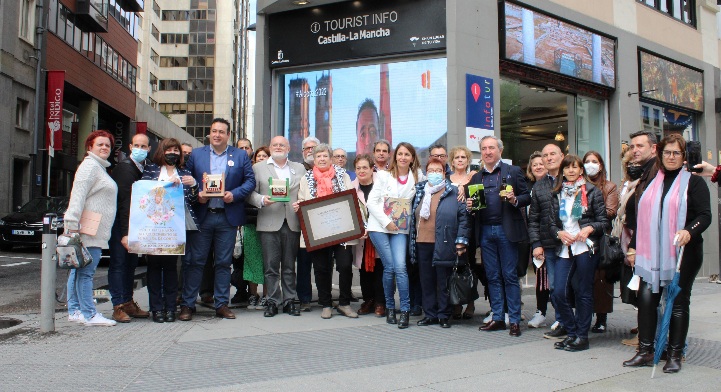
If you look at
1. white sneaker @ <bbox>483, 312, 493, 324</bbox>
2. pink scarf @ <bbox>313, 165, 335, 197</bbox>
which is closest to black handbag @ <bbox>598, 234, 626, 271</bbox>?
white sneaker @ <bbox>483, 312, 493, 324</bbox>

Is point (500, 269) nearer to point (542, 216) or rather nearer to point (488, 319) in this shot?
point (488, 319)

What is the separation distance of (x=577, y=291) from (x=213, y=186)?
3888mm

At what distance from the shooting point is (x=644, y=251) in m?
5.33

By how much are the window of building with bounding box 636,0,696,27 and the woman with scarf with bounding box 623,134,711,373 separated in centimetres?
1384

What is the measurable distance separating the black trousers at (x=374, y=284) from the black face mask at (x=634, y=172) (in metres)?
2.96

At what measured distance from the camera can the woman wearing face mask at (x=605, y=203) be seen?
669 cm

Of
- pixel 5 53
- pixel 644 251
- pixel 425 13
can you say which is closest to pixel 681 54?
pixel 425 13

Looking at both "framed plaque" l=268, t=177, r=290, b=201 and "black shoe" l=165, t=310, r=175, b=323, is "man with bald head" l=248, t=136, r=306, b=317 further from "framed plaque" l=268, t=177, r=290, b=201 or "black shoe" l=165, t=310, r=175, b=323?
"black shoe" l=165, t=310, r=175, b=323

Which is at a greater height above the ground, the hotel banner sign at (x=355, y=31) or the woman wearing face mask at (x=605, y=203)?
the hotel banner sign at (x=355, y=31)

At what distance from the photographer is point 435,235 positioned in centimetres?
706

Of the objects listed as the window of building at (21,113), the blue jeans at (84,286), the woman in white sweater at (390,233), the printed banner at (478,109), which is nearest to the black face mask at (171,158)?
the blue jeans at (84,286)

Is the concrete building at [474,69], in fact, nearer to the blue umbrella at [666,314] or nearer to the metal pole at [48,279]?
the blue umbrella at [666,314]

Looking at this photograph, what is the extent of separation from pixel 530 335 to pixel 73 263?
4632mm

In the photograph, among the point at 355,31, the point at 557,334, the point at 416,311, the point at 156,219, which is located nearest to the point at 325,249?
the point at 416,311
